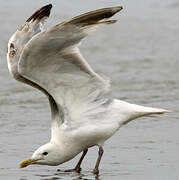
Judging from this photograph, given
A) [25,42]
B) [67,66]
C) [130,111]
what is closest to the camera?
[67,66]

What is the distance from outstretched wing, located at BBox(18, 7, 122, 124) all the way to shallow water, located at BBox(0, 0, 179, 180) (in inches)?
32.0

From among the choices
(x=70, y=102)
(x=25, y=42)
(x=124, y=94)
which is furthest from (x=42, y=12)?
(x=124, y=94)

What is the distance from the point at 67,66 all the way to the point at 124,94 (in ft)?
15.3

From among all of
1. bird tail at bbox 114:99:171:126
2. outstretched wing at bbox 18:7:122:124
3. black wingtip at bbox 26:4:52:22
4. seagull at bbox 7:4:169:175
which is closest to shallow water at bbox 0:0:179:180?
seagull at bbox 7:4:169:175

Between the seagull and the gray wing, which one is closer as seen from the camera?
the seagull

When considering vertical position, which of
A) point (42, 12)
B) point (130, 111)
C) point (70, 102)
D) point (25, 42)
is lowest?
point (130, 111)

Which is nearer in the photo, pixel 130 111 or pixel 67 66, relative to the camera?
pixel 67 66

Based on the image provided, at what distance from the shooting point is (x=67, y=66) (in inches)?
258

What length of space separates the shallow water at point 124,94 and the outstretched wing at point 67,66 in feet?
2.66

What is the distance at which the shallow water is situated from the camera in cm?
706

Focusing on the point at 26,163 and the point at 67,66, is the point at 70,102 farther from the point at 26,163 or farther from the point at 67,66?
the point at 26,163

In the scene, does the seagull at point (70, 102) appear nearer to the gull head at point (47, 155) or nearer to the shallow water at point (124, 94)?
the gull head at point (47, 155)

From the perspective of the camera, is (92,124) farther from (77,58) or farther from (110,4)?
(110,4)

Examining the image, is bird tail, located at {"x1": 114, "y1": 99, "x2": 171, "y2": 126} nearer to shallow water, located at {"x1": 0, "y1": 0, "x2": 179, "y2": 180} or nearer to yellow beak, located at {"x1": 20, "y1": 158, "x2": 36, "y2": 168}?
shallow water, located at {"x1": 0, "y1": 0, "x2": 179, "y2": 180}
